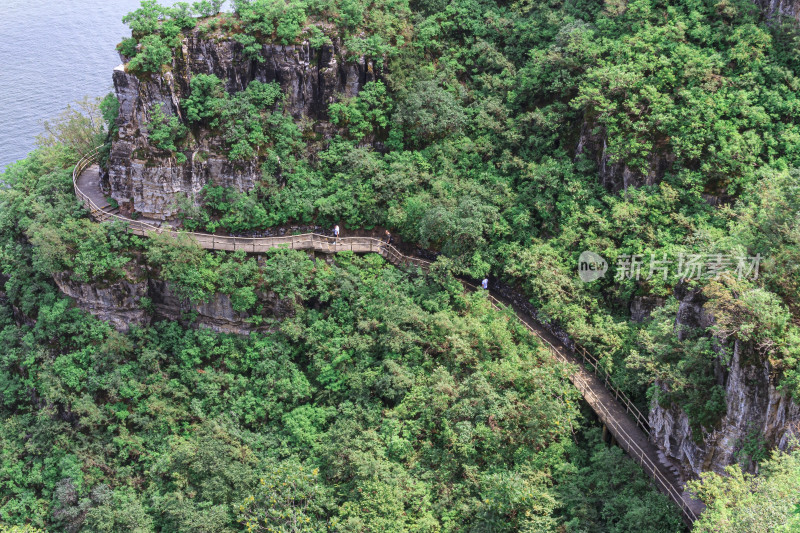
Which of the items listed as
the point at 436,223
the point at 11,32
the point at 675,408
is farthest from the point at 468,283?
the point at 11,32

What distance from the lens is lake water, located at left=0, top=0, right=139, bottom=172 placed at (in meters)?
48.7

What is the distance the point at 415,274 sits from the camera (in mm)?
30969

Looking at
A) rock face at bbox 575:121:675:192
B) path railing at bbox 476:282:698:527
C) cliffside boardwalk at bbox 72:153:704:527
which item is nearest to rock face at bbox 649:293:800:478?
path railing at bbox 476:282:698:527

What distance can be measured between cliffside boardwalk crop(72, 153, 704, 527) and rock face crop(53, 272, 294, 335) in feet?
8.27

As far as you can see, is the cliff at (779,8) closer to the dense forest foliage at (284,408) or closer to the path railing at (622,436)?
the path railing at (622,436)

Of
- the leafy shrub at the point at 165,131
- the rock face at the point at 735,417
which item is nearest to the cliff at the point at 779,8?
the rock face at the point at 735,417

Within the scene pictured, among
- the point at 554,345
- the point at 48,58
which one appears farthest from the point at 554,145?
the point at 48,58

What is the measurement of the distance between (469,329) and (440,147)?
9.54 metres

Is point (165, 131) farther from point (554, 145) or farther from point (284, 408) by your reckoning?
point (554, 145)

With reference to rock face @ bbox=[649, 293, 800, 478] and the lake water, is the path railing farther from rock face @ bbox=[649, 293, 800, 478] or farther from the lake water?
the lake water

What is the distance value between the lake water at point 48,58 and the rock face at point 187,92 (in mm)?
17430

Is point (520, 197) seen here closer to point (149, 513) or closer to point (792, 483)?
point (792, 483)

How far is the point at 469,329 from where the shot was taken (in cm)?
2777

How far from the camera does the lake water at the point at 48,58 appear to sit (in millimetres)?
48688
